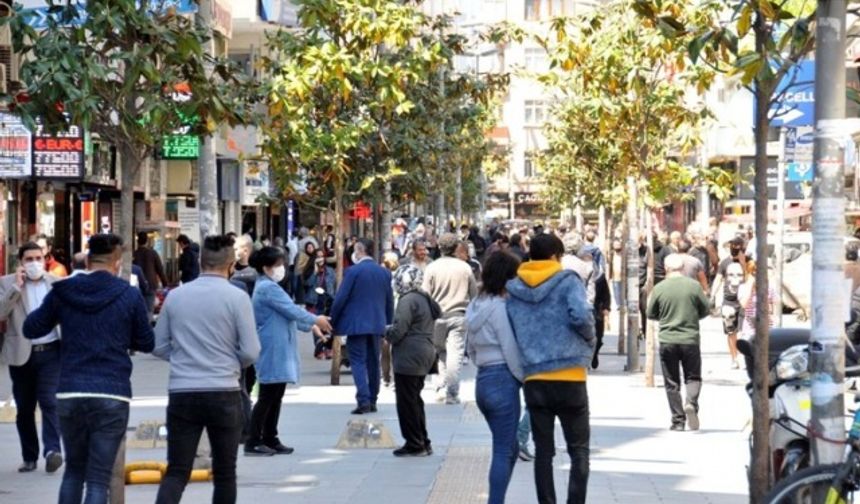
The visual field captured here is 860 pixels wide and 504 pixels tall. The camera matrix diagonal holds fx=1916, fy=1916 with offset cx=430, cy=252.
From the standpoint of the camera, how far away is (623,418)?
1948cm

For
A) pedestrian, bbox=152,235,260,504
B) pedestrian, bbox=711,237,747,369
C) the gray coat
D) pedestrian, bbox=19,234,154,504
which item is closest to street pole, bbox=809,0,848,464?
pedestrian, bbox=152,235,260,504

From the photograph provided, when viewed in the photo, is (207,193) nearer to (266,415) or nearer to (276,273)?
(276,273)

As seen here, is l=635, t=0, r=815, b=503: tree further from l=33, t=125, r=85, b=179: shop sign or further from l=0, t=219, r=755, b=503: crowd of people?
l=33, t=125, r=85, b=179: shop sign

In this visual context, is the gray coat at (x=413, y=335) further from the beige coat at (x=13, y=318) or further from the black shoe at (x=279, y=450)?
the beige coat at (x=13, y=318)

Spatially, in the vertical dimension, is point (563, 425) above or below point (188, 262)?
below

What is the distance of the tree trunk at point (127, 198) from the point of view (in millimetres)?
12438

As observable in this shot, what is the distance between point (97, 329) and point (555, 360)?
9.02 ft

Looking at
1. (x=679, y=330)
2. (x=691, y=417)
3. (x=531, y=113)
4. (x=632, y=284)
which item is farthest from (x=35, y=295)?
(x=531, y=113)

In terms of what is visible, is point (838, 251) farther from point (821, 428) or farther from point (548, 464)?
point (548, 464)

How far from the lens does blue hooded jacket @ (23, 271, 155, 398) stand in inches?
408

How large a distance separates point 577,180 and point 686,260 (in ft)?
97.1

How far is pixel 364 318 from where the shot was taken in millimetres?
19172

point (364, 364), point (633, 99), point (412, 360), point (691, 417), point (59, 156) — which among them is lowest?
point (691, 417)

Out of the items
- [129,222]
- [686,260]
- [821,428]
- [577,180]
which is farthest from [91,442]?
[577,180]
